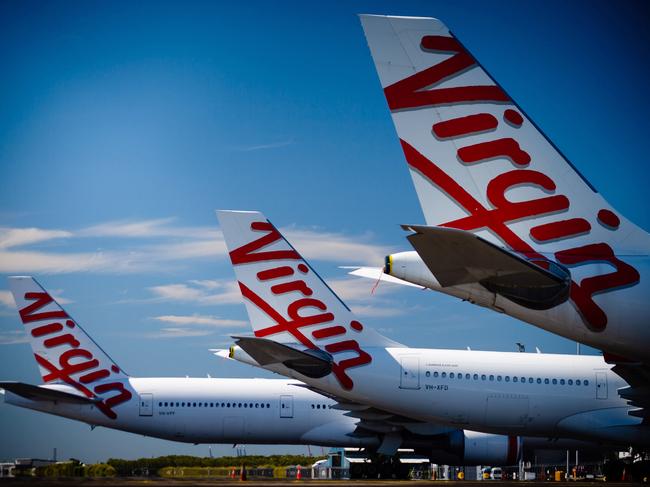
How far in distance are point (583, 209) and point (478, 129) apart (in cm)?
197

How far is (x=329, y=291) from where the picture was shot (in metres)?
30.3

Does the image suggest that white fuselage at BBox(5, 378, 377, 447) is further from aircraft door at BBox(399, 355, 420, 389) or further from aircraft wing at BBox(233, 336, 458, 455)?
aircraft door at BBox(399, 355, 420, 389)

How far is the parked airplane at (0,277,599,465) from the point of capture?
36344 mm

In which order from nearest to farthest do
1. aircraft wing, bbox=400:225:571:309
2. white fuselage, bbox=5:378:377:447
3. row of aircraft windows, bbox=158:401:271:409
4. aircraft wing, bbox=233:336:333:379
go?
aircraft wing, bbox=400:225:571:309, aircraft wing, bbox=233:336:333:379, white fuselage, bbox=5:378:377:447, row of aircraft windows, bbox=158:401:271:409

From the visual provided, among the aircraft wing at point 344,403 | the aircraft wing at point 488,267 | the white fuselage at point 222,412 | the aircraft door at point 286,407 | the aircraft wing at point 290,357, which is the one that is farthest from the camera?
the aircraft door at point 286,407

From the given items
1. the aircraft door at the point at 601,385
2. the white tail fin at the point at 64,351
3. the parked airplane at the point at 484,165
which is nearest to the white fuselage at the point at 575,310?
the parked airplane at the point at 484,165

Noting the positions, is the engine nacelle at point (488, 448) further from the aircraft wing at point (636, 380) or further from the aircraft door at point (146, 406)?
the aircraft door at point (146, 406)

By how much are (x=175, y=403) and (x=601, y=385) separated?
1847 centimetres

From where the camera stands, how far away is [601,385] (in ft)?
93.7

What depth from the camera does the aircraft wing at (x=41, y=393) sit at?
120 ft

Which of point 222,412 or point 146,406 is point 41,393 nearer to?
point 146,406

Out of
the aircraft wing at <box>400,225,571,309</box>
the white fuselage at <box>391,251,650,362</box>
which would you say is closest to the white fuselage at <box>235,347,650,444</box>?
the white fuselage at <box>391,251,650,362</box>

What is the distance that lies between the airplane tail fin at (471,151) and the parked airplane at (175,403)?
78.1ft

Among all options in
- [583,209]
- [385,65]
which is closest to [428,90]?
[385,65]
